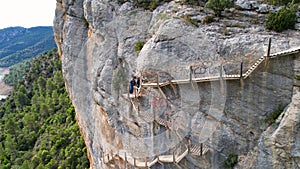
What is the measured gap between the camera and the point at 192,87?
1366 cm

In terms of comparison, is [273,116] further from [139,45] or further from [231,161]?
[139,45]

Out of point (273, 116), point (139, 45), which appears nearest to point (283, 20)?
point (273, 116)

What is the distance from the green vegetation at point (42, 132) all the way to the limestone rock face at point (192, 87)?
2087cm

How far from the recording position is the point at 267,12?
44.1 feet

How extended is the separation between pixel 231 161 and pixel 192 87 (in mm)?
4067

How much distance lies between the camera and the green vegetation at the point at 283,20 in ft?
39.9

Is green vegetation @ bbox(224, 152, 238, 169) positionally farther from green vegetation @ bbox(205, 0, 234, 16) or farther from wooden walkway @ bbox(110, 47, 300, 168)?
green vegetation @ bbox(205, 0, 234, 16)

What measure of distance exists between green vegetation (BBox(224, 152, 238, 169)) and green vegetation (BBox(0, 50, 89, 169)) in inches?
1054

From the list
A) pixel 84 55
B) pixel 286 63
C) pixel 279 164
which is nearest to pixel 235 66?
pixel 286 63

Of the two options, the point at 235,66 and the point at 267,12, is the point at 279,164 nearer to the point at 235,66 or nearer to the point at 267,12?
the point at 235,66

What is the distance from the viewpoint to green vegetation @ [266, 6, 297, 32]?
12.2 meters

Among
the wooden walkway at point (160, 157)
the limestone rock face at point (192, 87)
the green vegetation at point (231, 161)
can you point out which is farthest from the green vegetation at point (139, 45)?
the green vegetation at point (231, 161)

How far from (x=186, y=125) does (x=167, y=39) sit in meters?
4.75

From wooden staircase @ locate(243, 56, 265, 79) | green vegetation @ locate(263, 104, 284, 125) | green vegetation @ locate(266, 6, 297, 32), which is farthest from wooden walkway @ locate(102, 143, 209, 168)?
green vegetation @ locate(266, 6, 297, 32)
